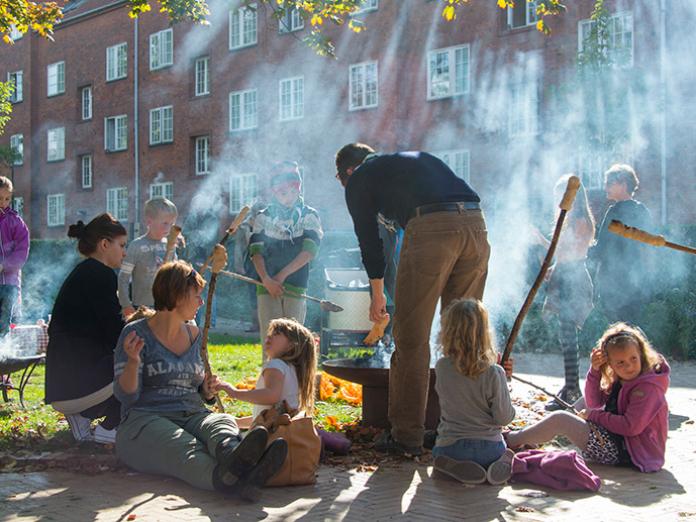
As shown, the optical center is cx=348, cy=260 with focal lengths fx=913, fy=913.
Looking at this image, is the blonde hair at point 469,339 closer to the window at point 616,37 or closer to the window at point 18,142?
the window at point 616,37

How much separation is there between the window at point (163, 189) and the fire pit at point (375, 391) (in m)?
29.6

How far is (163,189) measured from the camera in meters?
35.4

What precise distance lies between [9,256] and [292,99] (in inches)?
868

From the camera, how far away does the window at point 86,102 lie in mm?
38938

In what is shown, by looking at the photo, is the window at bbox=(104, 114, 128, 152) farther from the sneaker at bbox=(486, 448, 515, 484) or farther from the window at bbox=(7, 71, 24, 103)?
the sneaker at bbox=(486, 448, 515, 484)

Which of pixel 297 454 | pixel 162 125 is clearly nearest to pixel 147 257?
pixel 297 454

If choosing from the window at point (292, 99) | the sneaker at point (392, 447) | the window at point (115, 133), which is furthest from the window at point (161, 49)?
the sneaker at point (392, 447)

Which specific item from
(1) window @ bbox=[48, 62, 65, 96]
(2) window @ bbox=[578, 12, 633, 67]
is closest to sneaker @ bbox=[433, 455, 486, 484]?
(2) window @ bbox=[578, 12, 633, 67]

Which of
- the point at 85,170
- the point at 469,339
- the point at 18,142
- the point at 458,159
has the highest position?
the point at 18,142

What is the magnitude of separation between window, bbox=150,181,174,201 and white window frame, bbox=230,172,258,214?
135 inches

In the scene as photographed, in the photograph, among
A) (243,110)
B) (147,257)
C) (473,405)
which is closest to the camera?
(473,405)

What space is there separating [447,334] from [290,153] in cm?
2536

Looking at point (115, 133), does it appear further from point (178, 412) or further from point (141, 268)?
point (178, 412)

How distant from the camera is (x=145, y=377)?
5.06 m
